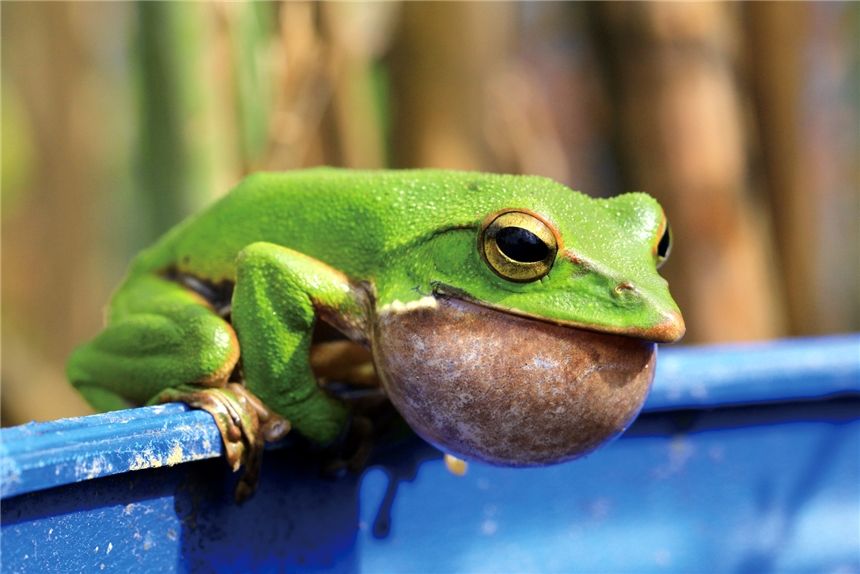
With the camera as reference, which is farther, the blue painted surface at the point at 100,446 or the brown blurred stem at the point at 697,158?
the brown blurred stem at the point at 697,158

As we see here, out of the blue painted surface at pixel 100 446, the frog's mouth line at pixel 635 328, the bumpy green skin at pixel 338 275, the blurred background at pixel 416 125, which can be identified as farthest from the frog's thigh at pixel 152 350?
the blurred background at pixel 416 125

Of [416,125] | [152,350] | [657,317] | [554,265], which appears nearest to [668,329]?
[657,317]

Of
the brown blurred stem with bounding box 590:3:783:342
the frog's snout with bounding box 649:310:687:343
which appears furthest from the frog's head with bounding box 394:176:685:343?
the brown blurred stem with bounding box 590:3:783:342

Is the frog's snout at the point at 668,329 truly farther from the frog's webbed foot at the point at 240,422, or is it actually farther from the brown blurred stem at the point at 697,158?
the brown blurred stem at the point at 697,158

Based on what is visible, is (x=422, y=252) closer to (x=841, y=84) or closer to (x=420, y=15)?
(x=420, y=15)

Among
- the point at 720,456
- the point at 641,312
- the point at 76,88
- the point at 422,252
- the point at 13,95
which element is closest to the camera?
the point at 641,312

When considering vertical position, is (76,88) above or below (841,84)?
below

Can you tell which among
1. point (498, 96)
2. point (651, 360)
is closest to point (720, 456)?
point (651, 360)

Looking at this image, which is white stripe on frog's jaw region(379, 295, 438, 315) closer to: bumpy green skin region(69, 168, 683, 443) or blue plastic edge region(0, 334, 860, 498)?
bumpy green skin region(69, 168, 683, 443)
